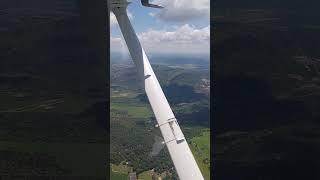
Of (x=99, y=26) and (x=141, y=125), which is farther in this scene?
(x=141, y=125)

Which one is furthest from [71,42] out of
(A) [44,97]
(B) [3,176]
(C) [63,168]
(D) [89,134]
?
(B) [3,176]

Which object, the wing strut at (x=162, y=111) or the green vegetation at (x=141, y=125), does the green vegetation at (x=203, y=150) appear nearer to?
the green vegetation at (x=141, y=125)

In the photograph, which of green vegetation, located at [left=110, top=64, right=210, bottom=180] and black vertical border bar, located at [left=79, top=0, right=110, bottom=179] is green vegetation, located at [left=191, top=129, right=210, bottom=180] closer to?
green vegetation, located at [left=110, top=64, right=210, bottom=180]

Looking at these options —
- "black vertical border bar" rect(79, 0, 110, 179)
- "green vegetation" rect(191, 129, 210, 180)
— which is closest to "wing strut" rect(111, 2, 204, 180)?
"black vertical border bar" rect(79, 0, 110, 179)

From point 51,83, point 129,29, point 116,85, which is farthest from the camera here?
point 116,85

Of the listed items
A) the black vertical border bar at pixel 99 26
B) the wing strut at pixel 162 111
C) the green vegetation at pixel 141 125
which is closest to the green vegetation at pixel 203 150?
the green vegetation at pixel 141 125

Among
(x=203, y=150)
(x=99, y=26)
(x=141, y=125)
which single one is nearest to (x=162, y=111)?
(x=203, y=150)

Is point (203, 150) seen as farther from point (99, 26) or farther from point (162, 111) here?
point (99, 26)

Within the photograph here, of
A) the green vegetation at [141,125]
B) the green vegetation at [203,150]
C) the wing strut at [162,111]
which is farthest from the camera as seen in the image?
the green vegetation at [141,125]

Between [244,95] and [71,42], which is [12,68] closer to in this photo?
[71,42]

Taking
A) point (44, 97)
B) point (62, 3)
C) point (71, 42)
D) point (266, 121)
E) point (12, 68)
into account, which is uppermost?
point (62, 3)

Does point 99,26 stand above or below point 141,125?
above
